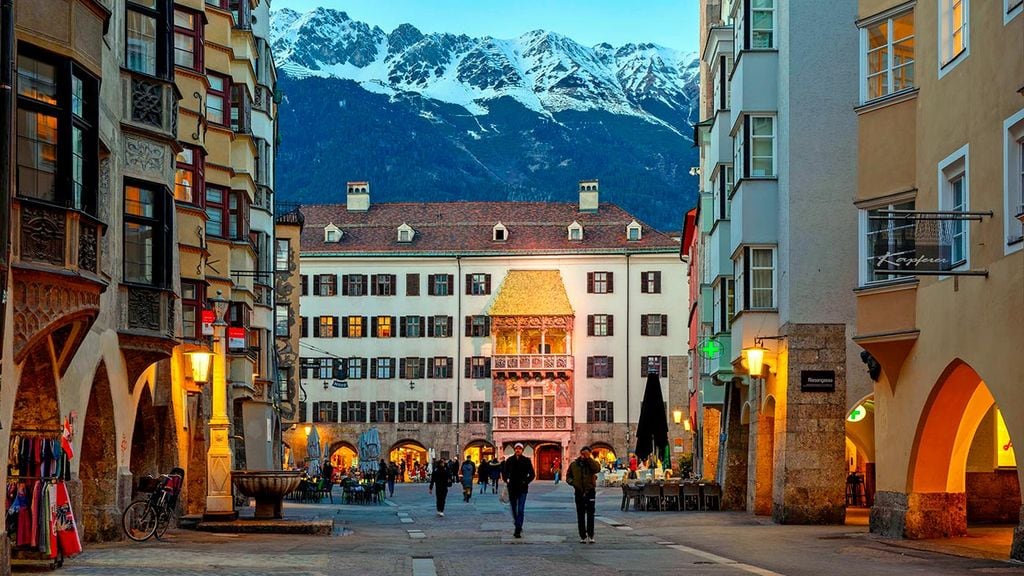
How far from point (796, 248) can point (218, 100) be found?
17341 millimetres

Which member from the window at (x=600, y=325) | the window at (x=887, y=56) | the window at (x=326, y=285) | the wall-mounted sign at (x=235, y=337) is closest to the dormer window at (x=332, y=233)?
the window at (x=326, y=285)

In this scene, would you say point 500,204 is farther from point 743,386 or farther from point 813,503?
point 813,503

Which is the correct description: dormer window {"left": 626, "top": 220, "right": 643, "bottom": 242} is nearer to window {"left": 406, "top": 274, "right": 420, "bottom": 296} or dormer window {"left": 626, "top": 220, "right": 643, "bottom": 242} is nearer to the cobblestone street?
window {"left": 406, "top": 274, "right": 420, "bottom": 296}

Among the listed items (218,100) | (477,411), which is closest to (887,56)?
(218,100)

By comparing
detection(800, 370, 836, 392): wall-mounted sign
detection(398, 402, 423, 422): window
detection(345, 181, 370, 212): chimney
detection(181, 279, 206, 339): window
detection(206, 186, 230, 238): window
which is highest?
detection(345, 181, 370, 212): chimney

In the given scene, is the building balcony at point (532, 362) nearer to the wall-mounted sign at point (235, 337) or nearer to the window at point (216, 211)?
the window at point (216, 211)

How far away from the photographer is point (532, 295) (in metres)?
106

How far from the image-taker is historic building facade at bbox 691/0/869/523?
34969 mm

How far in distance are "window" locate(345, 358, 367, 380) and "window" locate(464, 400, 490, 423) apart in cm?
713

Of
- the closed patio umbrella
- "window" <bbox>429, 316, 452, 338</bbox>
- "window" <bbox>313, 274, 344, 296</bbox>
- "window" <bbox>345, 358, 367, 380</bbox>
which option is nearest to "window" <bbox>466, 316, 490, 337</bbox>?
"window" <bbox>429, 316, 452, 338</bbox>

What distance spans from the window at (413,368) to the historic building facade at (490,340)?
0.06m

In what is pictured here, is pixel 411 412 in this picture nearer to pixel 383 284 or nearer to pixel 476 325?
pixel 476 325

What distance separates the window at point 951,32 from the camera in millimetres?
24781

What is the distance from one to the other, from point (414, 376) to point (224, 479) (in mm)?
74671
